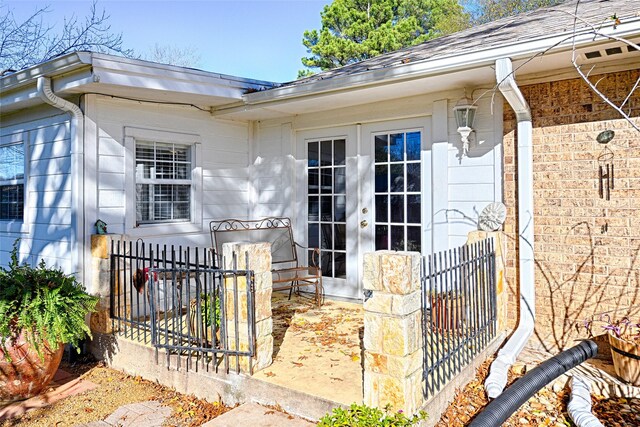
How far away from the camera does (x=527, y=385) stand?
2.77 metres

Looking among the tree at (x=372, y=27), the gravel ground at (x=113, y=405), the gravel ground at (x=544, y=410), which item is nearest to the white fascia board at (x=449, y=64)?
the gravel ground at (x=544, y=410)

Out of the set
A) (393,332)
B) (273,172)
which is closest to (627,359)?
(393,332)

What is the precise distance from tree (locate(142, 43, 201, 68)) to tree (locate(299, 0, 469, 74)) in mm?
5292

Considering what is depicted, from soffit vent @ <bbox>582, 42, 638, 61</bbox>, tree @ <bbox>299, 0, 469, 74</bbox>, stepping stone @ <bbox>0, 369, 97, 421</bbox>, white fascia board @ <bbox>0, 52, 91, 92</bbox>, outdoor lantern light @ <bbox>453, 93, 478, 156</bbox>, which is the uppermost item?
tree @ <bbox>299, 0, 469, 74</bbox>

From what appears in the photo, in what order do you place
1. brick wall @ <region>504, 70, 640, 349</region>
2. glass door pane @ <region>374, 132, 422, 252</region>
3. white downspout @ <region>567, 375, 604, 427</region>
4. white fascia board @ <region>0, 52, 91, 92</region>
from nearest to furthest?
white downspout @ <region>567, 375, 604, 427</region>
brick wall @ <region>504, 70, 640, 349</region>
white fascia board @ <region>0, 52, 91, 92</region>
glass door pane @ <region>374, 132, 422, 252</region>

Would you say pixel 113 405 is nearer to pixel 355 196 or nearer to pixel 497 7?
pixel 355 196

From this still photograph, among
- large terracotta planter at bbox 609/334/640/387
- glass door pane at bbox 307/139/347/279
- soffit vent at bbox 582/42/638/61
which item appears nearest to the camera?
large terracotta planter at bbox 609/334/640/387

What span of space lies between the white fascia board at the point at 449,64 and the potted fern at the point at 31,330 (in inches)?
115

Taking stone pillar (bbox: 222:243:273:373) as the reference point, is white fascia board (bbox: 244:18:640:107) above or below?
above

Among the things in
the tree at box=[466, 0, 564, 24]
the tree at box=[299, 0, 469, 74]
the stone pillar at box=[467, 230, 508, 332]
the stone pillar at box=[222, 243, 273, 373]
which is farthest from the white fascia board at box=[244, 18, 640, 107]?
the tree at box=[466, 0, 564, 24]

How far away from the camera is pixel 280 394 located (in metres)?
2.92

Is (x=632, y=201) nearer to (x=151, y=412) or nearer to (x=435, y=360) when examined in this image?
(x=435, y=360)

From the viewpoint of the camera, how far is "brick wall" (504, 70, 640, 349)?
3609 millimetres

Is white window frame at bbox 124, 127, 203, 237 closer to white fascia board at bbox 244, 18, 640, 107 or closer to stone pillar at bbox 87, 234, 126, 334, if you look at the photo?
stone pillar at bbox 87, 234, 126, 334
